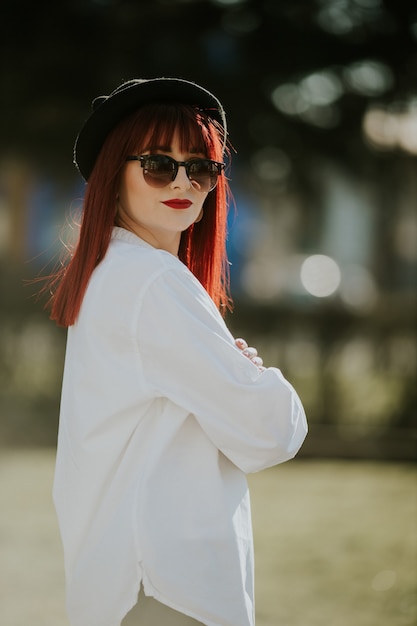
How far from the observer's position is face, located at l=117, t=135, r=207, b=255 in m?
2.25

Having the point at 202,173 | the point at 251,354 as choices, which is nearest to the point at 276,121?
the point at 202,173

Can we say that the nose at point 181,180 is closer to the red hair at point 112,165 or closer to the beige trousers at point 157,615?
the red hair at point 112,165

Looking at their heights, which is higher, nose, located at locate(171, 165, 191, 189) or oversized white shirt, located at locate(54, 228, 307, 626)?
nose, located at locate(171, 165, 191, 189)

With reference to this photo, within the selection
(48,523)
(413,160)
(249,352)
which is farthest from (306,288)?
(249,352)

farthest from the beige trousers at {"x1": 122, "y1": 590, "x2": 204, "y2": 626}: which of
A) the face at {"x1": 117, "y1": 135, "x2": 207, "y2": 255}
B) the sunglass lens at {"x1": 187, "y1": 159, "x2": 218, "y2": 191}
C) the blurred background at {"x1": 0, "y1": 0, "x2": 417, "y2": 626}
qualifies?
the blurred background at {"x1": 0, "y1": 0, "x2": 417, "y2": 626}

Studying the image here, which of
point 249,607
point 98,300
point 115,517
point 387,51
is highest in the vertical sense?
point 387,51

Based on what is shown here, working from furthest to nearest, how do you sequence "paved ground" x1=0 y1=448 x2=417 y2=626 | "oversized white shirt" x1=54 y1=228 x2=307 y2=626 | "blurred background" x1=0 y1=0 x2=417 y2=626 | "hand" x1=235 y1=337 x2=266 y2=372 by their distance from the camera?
1. "blurred background" x1=0 y1=0 x2=417 y2=626
2. "paved ground" x1=0 y1=448 x2=417 y2=626
3. "hand" x1=235 y1=337 x2=266 y2=372
4. "oversized white shirt" x1=54 y1=228 x2=307 y2=626

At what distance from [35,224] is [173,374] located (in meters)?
14.1

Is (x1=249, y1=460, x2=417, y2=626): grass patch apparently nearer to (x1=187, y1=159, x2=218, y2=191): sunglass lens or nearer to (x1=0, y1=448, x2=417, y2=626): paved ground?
(x1=0, y1=448, x2=417, y2=626): paved ground

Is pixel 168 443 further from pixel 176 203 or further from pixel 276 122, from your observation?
pixel 276 122

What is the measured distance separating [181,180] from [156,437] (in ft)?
2.04

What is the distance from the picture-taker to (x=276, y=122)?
37.6ft

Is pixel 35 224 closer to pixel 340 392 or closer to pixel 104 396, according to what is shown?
Result: pixel 340 392

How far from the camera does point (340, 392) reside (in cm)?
1022
